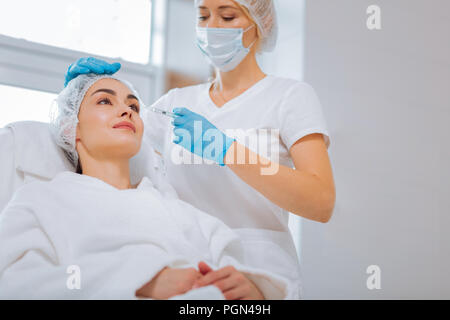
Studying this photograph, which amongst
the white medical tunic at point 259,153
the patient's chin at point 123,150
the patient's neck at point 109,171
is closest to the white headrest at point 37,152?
the patient's neck at point 109,171

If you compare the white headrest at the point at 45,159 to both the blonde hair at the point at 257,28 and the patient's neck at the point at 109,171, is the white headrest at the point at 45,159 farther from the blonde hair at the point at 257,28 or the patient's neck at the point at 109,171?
the blonde hair at the point at 257,28

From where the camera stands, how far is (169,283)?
1.03 m

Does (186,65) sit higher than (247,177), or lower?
higher

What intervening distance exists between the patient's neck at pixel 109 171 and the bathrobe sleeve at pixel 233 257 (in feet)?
0.81

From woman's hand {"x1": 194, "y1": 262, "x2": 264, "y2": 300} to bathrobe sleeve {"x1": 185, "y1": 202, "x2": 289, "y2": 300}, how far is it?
0.12 ft

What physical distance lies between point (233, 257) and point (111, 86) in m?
0.60

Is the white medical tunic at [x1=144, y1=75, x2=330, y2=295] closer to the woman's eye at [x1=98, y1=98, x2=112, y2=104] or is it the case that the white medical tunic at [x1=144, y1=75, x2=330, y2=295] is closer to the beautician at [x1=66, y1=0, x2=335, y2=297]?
the beautician at [x1=66, y1=0, x2=335, y2=297]

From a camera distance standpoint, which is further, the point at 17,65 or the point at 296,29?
the point at 296,29

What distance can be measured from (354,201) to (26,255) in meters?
1.63

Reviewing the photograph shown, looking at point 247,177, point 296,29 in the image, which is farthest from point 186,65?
point 247,177

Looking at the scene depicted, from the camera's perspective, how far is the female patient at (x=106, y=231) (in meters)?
1.01

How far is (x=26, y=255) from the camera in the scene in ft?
3.57

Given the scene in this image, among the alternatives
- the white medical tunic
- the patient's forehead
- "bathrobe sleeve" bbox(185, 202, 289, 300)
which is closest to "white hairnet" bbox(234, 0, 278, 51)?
the white medical tunic

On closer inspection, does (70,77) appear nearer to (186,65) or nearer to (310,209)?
(310,209)
